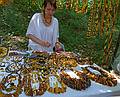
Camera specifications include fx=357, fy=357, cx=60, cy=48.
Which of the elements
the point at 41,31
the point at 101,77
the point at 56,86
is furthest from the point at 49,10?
the point at 56,86

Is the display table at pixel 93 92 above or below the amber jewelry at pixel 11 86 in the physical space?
below

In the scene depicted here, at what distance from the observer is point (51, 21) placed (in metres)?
4.36

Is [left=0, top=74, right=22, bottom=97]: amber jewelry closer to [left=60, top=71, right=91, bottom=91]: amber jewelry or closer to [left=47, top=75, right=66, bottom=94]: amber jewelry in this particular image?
[left=47, top=75, right=66, bottom=94]: amber jewelry

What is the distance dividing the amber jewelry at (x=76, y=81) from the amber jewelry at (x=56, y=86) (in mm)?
52

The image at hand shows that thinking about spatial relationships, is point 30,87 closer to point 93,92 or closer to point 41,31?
point 93,92

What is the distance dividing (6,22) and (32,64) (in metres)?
4.15

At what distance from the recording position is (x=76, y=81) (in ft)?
10.8

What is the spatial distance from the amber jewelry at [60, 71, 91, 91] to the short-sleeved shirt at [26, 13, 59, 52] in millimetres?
954

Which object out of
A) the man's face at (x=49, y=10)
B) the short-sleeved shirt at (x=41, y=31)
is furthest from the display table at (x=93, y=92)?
the man's face at (x=49, y=10)

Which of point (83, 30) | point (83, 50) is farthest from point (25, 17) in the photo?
point (83, 50)

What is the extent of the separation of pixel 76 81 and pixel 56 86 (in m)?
0.22

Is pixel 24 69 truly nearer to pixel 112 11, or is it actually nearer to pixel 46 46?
pixel 46 46

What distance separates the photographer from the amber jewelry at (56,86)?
312cm

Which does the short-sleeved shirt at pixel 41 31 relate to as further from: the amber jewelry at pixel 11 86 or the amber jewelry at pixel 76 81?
the amber jewelry at pixel 11 86
